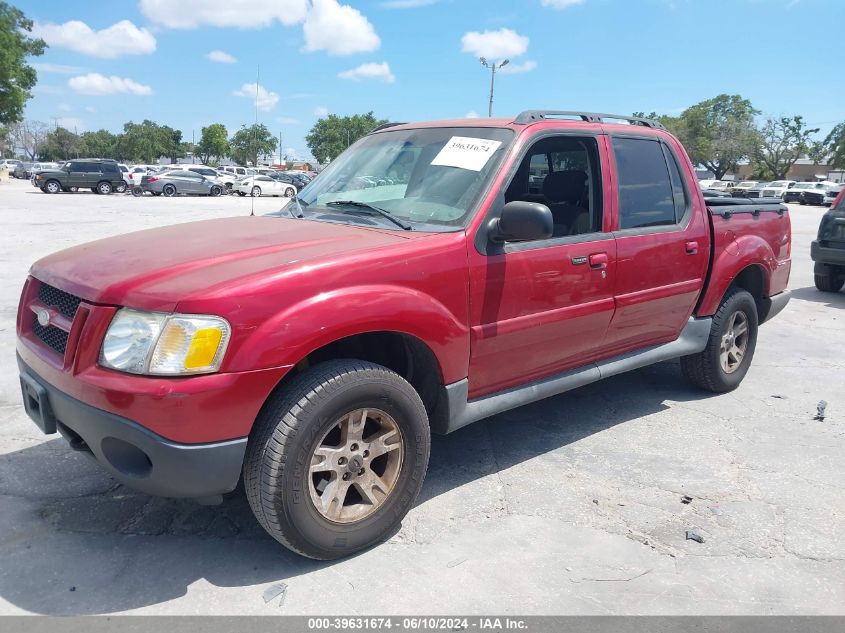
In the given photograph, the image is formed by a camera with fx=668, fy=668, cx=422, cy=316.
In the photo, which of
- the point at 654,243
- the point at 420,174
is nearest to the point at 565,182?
the point at 654,243

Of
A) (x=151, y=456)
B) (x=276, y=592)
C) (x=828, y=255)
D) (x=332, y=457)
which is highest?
(x=828, y=255)

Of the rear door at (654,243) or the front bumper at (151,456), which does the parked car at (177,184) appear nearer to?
the rear door at (654,243)

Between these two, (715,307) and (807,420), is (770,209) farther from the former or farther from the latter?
(807,420)

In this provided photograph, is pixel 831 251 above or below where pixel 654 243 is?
below

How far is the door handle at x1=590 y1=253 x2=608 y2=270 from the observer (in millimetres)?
3766

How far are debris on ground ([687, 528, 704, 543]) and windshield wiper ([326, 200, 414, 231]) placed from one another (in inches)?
77.7

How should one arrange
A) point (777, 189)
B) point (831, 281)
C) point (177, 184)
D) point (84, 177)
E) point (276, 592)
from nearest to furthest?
point (276, 592) < point (831, 281) < point (84, 177) < point (177, 184) < point (777, 189)

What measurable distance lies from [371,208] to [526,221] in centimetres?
90

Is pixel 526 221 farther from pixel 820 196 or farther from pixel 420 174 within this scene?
pixel 820 196

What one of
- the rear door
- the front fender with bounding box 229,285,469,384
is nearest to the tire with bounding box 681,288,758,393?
the rear door

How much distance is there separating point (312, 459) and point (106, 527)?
1.18 metres

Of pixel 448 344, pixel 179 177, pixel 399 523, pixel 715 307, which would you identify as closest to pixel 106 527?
pixel 399 523

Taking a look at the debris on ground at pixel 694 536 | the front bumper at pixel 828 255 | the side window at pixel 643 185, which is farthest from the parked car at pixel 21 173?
the debris on ground at pixel 694 536

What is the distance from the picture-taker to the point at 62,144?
349 ft
